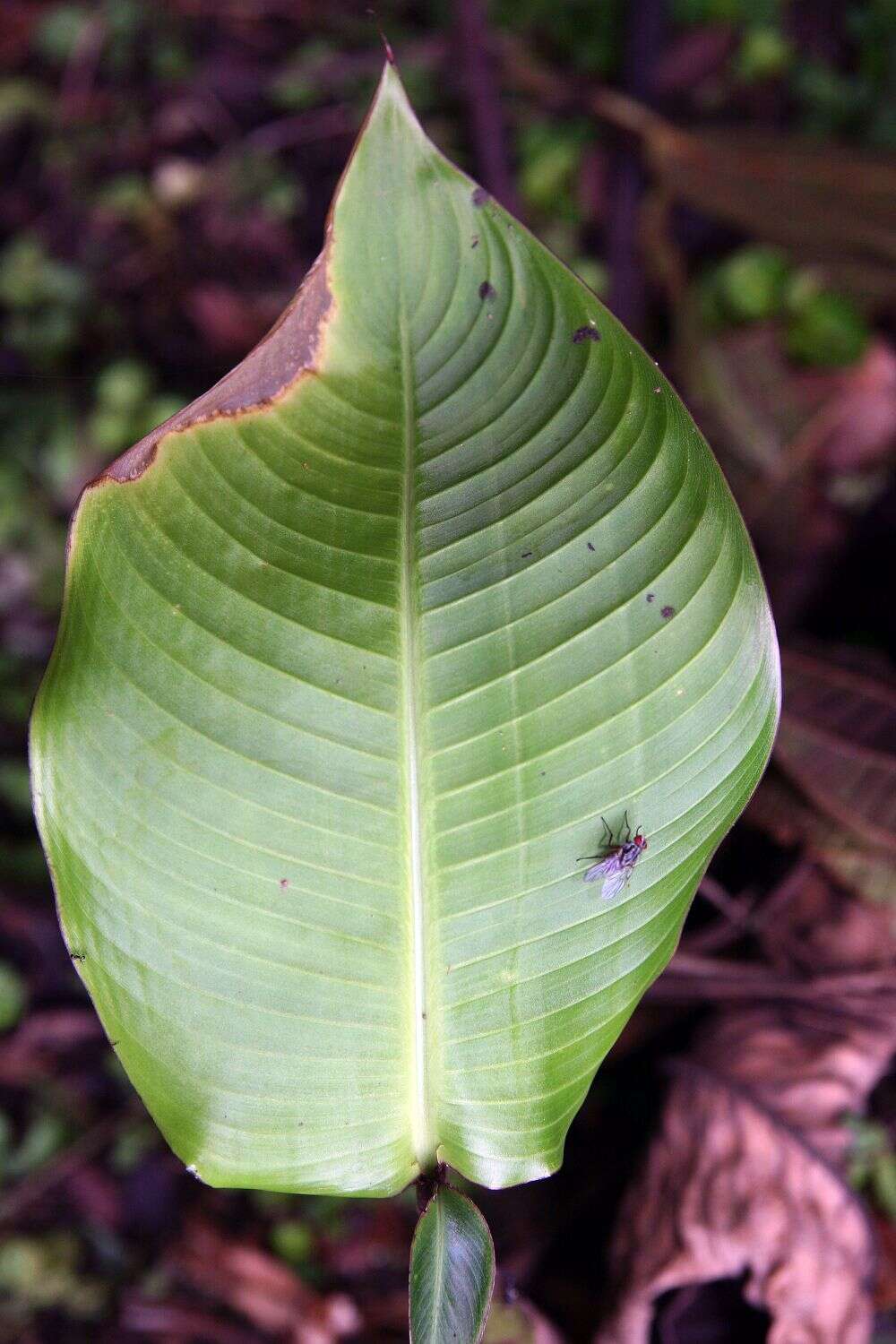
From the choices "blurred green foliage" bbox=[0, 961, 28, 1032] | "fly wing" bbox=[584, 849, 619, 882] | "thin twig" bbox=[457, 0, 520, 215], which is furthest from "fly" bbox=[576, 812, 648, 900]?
"thin twig" bbox=[457, 0, 520, 215]

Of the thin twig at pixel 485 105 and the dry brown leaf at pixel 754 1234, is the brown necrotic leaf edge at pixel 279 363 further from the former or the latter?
the thin twig at pixel 485 105

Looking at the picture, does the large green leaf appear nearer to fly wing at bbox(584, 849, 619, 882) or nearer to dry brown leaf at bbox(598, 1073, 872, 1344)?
fly wing at bbox(584, 849, 619, 882)

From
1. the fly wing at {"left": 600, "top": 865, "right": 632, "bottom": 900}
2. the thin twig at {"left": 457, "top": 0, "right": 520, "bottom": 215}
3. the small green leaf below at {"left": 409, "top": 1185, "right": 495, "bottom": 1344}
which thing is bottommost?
the small green leaf below at {"left": 409, "top": 1185, "right": 495, "bottom": 1344}

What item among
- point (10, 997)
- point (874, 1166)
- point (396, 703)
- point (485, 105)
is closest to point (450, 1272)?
point (396, 703)

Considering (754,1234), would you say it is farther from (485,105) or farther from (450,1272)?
(485,105)

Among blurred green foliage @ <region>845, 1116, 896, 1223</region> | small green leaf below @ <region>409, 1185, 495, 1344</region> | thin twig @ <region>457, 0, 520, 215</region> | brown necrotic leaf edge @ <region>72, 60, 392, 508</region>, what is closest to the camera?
brown necrotic leaf edge @ <region>72, 60, 392, 508</region>
